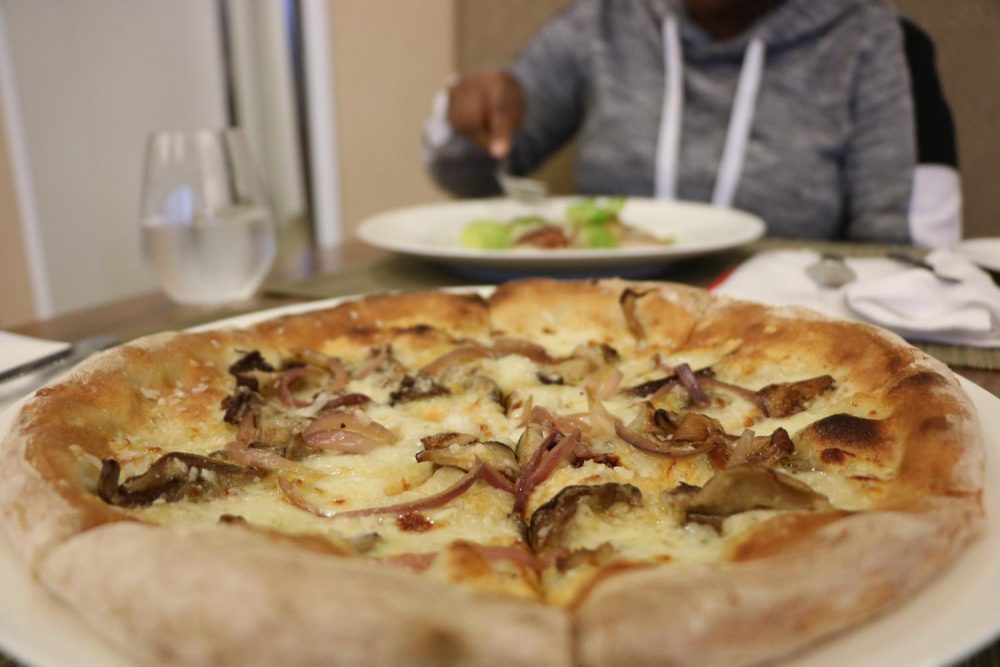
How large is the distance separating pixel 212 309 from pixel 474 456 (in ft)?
4.64

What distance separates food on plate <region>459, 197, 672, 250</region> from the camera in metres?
2.80

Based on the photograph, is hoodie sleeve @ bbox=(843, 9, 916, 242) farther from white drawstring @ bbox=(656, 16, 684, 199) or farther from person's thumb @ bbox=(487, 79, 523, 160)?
person's thumb @ bbox=(487, 79, 523, 160)

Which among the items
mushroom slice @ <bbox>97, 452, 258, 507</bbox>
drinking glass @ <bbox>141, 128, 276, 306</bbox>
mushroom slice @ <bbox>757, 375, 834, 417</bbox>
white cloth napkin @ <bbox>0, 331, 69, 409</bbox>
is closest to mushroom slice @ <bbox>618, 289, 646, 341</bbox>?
mushroom slice @ <bbox>757, 375, 834, 417</bbox>

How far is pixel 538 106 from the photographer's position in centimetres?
479

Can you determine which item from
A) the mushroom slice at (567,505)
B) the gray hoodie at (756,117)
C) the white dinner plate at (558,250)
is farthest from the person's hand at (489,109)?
the mushroom slice at (567,505)

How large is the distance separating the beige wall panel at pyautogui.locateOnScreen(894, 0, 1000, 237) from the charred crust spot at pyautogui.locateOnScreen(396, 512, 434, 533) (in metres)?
4.83

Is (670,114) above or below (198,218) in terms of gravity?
above

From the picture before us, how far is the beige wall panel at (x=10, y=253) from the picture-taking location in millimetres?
5629

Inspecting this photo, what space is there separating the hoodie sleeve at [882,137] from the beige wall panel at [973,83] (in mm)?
1240

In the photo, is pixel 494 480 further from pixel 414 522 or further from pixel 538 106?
pixel 538 106

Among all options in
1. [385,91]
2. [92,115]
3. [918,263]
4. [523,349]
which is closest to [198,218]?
[523,349]

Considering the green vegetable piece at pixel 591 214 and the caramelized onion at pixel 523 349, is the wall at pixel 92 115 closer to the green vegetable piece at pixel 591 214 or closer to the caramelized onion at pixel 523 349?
the green vegetable piece at pixel 591 214

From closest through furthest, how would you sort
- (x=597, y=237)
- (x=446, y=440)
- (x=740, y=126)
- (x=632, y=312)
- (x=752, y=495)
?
(x=752, y=495) < (x=446, y=440) < (x=632, y=312) < (x=597, y=237) < (x=740, y=126)

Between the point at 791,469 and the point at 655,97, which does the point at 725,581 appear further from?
the point at 655,97
